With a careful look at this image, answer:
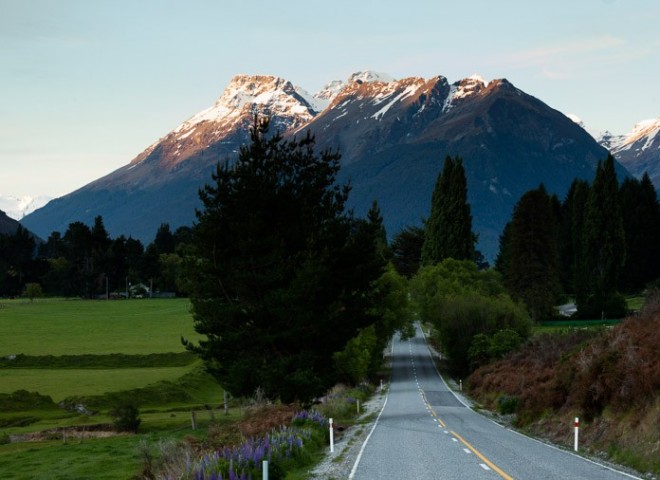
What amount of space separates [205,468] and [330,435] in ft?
36.9

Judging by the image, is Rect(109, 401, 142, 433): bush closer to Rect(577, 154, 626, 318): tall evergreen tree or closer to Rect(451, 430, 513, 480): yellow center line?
Rect(451, 430, 513, 480): yellow center line

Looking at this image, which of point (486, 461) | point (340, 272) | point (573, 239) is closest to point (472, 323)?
point (340, 272)

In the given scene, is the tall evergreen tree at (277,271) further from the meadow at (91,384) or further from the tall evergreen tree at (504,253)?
the tall evergreen tree at (504,253)

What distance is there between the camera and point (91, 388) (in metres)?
64.8

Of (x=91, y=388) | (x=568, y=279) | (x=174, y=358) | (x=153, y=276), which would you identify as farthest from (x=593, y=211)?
(x=153, y=276)

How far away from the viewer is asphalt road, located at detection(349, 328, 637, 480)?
1978cm

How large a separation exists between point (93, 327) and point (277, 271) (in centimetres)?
8386

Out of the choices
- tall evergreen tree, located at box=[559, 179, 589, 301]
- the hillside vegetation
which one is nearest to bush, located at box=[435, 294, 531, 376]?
tall evergreen tree, located at box=[559, 179, 589, 301]

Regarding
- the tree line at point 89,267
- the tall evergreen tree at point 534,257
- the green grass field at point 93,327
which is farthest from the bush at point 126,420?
the tree line at point 89,267

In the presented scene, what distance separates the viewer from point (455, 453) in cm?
2409

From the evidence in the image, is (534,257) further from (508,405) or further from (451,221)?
(508,405)

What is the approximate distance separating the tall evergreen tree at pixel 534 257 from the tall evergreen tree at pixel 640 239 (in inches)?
709

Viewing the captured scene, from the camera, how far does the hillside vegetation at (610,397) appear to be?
24.0 m

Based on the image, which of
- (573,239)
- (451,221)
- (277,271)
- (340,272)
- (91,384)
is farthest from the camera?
→ (573,239)
